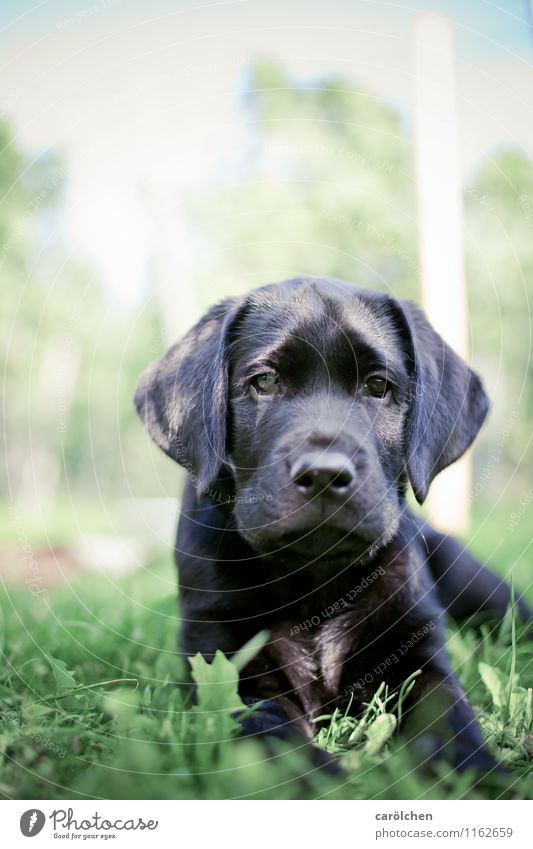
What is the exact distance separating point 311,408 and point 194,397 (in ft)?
1.75

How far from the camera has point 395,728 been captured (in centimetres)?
257

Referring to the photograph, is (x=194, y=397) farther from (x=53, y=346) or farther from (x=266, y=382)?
(x=53, y=346)

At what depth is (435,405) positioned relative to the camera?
3.23 metres

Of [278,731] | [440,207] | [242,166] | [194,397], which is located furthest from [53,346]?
[278,731]

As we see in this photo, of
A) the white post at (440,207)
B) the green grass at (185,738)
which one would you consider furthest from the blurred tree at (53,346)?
the white post at (440,207)

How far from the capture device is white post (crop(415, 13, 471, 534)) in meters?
3.94

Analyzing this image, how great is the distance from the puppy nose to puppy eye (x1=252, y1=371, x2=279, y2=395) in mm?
562

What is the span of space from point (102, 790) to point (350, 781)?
27.6 inches

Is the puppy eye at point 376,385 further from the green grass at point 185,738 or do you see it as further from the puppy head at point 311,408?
the green grass at point 185,738

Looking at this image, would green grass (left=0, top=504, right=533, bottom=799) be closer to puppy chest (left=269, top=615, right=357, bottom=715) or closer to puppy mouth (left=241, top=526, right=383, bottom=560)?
puppy chest (left=269, top=615, right=357, bottom=715)

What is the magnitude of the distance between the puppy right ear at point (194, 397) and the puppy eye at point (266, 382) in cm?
13

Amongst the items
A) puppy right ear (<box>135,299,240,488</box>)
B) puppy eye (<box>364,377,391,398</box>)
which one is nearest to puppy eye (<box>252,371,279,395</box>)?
puppy right ear (<box>135,299,240,488</box>)
